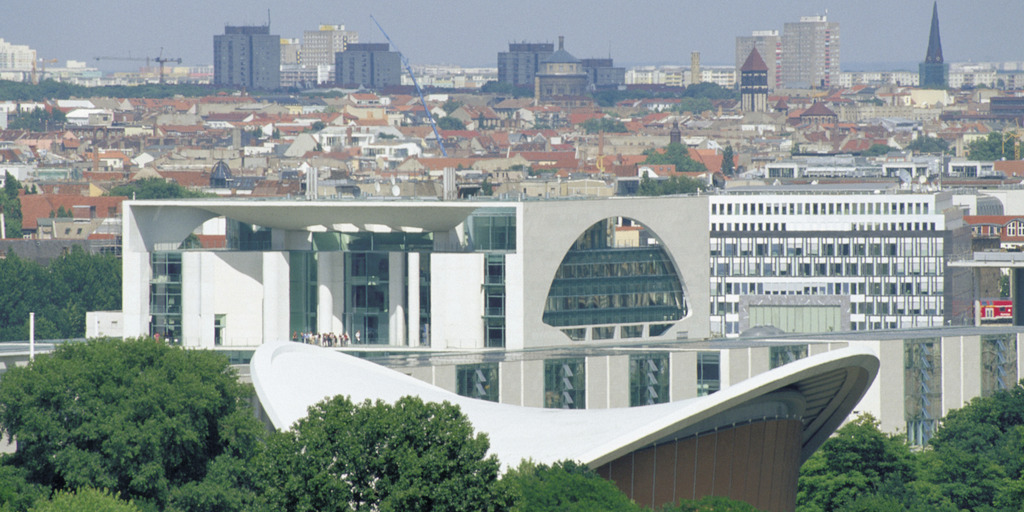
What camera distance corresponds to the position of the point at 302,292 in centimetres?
7512

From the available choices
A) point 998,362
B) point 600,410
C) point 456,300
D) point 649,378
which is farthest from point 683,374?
point 600,410

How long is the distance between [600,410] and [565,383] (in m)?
17.0

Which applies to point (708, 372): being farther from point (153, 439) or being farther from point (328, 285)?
point (153, 439)

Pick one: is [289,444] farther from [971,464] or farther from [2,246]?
[2,246]

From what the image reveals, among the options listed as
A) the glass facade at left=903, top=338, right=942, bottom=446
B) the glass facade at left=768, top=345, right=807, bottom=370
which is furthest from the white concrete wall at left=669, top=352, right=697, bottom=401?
the glass facade at left=903, top=338, right=942, bottom=446

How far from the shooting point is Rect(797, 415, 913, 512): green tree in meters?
57.5

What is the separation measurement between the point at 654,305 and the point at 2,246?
75432 mm

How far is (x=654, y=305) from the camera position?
75.3 metres

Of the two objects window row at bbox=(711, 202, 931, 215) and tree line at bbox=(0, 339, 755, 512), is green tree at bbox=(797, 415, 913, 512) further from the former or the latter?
window row at bbox=(711, 202, 931, 215)

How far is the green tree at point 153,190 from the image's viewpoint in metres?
173

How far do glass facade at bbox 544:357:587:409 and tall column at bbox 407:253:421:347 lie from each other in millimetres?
7781

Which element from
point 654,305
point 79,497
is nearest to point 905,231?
point 654,305

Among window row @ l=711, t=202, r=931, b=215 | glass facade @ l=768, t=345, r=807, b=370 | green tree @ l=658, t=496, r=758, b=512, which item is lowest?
green tree @ l=658, t=496, r=758, b=512

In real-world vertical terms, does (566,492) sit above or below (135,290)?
below
